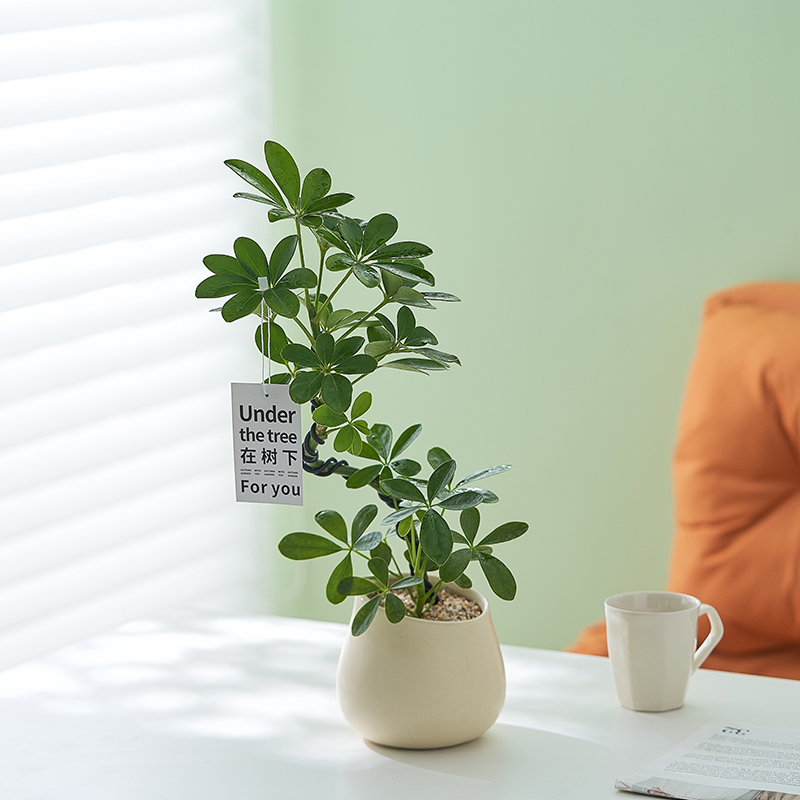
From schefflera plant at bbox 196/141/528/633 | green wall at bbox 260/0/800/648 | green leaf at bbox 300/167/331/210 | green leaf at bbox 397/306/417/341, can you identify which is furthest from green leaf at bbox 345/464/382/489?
green wall at bbox 260/0/800/648

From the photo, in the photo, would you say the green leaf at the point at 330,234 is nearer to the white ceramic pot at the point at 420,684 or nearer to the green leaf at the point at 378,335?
the green leaf at the point at 378,335

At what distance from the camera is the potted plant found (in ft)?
2.60

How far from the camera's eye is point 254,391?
2.76 feet

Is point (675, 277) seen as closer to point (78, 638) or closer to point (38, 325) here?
point (38, 325)

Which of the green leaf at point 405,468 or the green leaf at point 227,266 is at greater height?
the green leaf at point 227,266

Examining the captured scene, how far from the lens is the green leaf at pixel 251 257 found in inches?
31.7

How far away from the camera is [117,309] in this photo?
1.64 metres

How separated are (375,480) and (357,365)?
0.10 meters

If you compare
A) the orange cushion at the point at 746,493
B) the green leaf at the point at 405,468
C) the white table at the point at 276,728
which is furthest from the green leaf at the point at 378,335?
the orange cushion at the point at 746,493

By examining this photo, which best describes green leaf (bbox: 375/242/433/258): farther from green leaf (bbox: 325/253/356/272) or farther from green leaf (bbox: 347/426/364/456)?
green leaf (bbox: 347/426/364/456)

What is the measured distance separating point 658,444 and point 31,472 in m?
0.96

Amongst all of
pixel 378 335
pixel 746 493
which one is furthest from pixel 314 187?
pixel 746 493

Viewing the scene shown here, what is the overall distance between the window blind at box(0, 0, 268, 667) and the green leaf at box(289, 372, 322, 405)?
2.67 feet

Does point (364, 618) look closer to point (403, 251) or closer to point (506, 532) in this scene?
point (506, 532)
